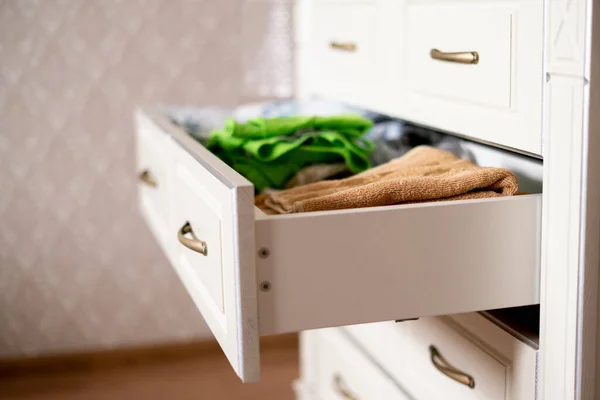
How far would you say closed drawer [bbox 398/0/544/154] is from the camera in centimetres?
91

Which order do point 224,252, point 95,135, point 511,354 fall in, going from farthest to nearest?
point 95,135 → point 511,354 → point 224,252

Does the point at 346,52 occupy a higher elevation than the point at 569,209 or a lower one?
higher

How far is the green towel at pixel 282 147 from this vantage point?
118cm

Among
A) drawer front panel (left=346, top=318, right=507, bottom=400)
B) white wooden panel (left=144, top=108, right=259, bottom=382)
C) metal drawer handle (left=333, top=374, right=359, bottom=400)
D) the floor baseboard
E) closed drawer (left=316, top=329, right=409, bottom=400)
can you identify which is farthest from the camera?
the floor baseboard

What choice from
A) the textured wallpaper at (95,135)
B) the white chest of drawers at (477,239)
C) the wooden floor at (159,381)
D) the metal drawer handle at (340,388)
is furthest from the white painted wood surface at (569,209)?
the textured wallpaper at (95,135)

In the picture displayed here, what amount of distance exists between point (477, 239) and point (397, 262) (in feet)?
0.32

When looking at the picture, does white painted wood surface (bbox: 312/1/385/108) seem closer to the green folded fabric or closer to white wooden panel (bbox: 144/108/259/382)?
the green folded fabric

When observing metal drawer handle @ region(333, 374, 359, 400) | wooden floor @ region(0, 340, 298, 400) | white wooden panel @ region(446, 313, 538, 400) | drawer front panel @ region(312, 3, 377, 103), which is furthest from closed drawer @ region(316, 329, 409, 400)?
wooden floor @ region(0, 340, 298, 400)

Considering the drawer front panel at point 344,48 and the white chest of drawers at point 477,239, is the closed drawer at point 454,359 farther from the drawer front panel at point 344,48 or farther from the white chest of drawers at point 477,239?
the drawer front panel at point 344,48

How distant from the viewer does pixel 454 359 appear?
1079mm

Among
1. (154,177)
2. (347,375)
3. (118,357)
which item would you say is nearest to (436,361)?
(347,375)

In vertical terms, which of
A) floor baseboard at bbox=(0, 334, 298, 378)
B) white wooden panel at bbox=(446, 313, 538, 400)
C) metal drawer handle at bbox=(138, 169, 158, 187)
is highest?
metal drawer handle at bbox=(138, 169, 158, 187)

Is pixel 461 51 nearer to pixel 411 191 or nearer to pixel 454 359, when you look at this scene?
pixel 411 191

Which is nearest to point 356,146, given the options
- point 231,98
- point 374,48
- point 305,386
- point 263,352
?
point 374,48
